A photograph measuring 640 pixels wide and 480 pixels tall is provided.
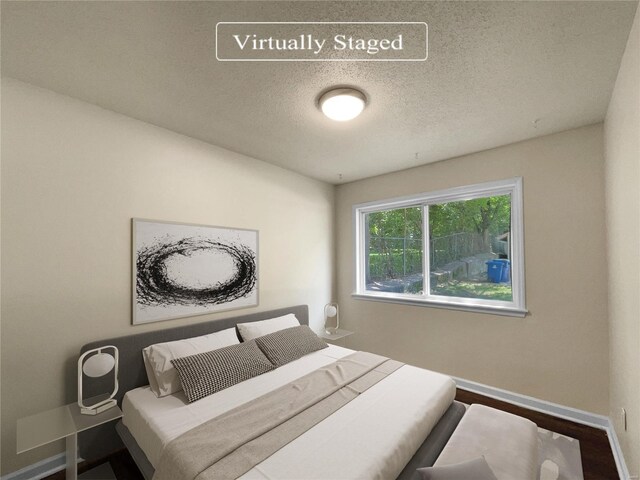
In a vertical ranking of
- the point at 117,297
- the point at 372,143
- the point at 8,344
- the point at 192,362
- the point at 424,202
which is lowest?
the point at 192,362

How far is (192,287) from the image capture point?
8.57ft

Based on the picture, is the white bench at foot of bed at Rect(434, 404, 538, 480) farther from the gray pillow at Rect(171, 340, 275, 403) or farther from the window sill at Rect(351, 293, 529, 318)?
the gray pillow at Rect(171, 340, 275, 403)

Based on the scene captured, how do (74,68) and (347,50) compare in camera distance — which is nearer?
(347,50)

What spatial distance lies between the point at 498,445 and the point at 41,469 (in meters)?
2.78

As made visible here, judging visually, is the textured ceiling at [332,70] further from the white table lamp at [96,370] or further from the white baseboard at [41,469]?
the white baseboard at [41,469]

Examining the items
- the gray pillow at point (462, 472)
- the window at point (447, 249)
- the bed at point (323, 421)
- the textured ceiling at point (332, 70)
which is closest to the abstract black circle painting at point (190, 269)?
the bed at point (323, 421)

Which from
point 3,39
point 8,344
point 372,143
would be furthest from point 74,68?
point 372,143

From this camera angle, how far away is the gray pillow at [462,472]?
4.10 feet

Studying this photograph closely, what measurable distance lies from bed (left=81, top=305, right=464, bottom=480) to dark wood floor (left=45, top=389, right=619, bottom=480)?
0.63 ft

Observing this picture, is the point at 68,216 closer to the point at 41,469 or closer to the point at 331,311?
the point at 41,469

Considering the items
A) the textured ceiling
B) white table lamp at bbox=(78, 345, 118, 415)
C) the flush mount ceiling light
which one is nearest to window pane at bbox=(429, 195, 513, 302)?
the textured ceiling

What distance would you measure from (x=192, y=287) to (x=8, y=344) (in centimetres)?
115

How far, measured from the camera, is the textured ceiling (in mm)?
1327

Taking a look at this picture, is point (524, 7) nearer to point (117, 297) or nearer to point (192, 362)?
point (192, 362)
